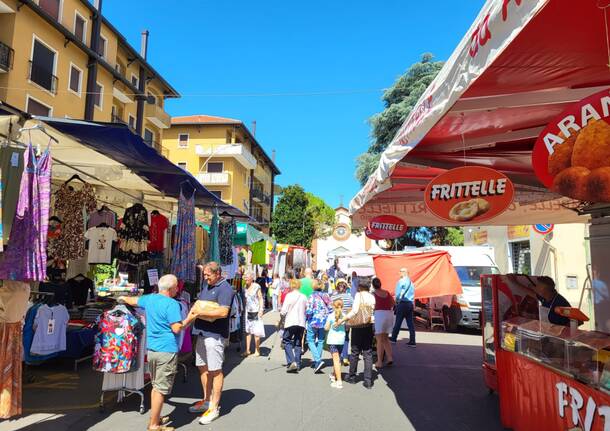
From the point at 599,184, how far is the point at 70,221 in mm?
7459

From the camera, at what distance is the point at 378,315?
8.20m

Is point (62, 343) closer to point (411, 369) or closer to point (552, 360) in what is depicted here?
point (411, 369)

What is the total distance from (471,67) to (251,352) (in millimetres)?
8432

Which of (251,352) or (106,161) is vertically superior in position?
(106,161)

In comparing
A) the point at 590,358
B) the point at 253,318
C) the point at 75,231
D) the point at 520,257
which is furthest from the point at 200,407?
the point at 520,257

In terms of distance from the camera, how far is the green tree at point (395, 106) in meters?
22.9

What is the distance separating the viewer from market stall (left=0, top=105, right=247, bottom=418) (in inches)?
166

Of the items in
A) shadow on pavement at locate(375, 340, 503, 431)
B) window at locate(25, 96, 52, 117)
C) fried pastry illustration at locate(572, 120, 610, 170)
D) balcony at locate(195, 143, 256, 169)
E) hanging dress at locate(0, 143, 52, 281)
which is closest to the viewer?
fried pastry illustration at locate(572, 120, 610, 170)

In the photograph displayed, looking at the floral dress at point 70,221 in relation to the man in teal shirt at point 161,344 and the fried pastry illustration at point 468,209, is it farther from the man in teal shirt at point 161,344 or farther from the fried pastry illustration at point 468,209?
the fried pastry illustration at point 468,209

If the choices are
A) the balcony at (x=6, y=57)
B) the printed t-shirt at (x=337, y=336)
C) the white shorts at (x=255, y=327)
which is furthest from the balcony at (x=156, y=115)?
the printed t-shirt at (x=337, y=336)

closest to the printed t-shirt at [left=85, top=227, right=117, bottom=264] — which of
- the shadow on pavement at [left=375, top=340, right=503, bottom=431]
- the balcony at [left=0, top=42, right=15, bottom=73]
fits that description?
the shadow on pavement at [left=375, top=340, right=503, bottom=431]

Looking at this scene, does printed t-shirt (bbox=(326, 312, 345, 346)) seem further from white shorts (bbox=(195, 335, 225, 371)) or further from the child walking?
white shorts (bbox=(195, 335, 225, 371))

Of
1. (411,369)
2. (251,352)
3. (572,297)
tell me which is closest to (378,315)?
(411,369)

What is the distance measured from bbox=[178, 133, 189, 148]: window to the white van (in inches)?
1260
